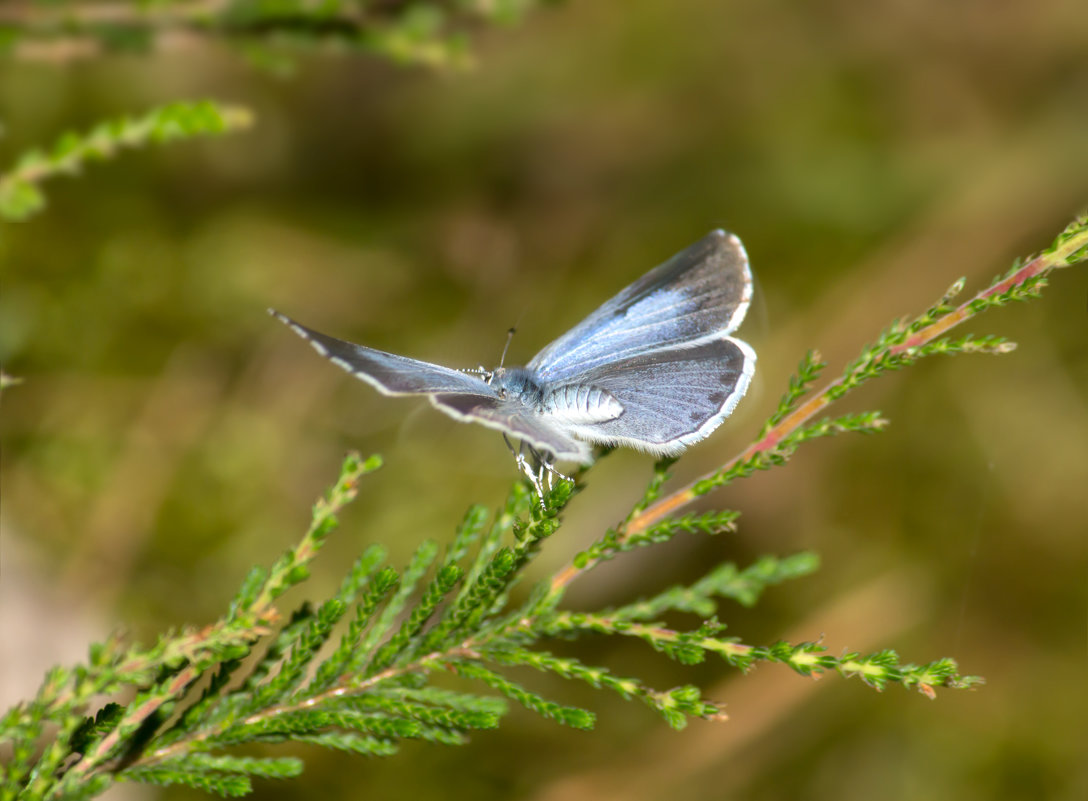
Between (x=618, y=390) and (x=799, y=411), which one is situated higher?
(x=618, y=390)

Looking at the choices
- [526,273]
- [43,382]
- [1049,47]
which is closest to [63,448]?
[43,382]

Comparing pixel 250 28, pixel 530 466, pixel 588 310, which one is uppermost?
pixel 250 28

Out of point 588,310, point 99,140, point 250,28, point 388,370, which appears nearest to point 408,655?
point 388,370

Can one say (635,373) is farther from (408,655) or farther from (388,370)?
(408,655)

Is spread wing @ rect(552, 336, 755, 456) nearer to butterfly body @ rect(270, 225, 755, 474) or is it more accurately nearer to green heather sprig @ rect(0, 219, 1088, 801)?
butterfly body @ rect(270, 225, 755, 474)

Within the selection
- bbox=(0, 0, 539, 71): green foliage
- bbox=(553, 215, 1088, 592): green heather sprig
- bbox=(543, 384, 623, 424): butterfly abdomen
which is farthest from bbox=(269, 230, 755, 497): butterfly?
bbox=(0, 0, 539, 71): green foliage

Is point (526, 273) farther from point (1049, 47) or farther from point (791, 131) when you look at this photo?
point (1049, 47)

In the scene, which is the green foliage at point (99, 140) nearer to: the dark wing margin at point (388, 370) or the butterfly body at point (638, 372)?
the dark wing margin at point (388, 370)
